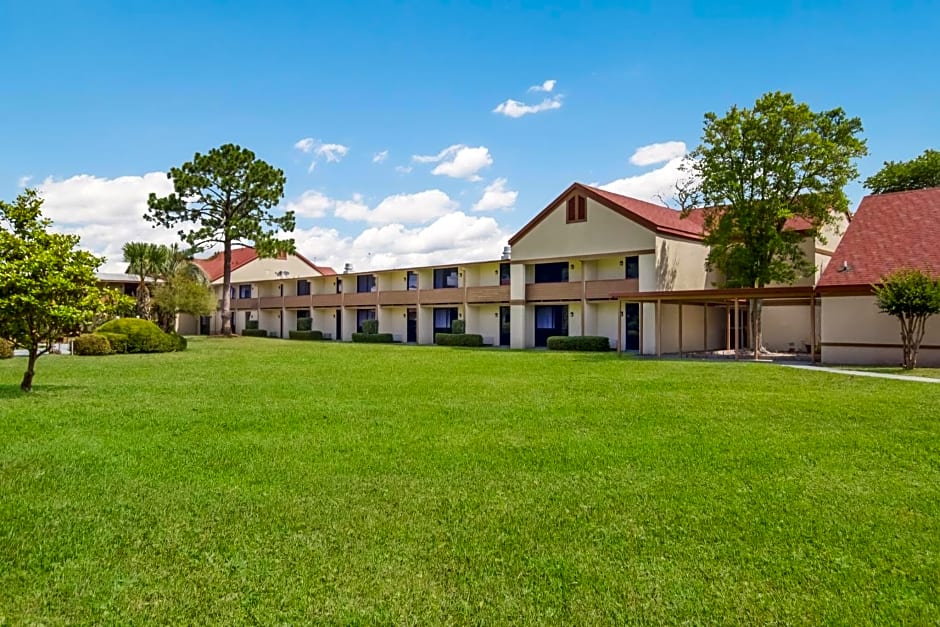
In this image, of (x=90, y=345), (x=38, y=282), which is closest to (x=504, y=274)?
(x=90, y=345)

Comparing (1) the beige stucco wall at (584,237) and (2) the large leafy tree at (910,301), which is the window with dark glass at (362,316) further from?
(2) the large leafy tree at (910,301)

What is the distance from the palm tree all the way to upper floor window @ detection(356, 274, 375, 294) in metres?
13.2

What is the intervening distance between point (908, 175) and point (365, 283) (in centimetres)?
3481

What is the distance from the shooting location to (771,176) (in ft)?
87.1

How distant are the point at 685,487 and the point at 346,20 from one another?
14094 mm

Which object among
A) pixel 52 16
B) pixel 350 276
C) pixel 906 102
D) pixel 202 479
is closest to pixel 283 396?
pixel 202 479

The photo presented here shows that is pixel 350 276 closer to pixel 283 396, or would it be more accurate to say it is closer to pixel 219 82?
pixel 219 82

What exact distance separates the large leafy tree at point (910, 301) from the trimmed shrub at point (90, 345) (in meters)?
28.2

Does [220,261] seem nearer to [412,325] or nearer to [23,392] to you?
[412,325]

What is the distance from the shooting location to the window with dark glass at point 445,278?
40.5m

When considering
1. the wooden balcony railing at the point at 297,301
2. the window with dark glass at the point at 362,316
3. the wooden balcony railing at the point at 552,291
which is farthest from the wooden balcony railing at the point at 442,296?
the wooden balcony railing at the point at 297,301

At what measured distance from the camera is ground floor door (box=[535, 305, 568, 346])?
34025 millimetres

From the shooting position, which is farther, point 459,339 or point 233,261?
point 233,261

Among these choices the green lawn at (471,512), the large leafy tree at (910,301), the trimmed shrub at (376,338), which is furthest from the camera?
the trimmed shrub at (376,338)
